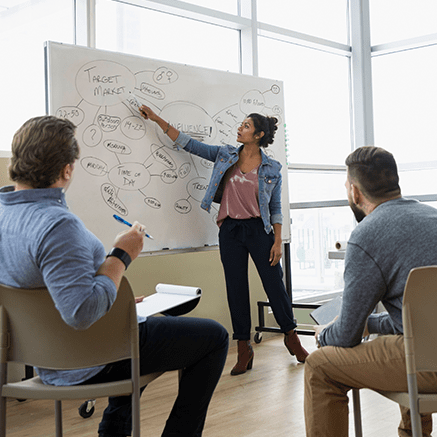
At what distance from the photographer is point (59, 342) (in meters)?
1.29

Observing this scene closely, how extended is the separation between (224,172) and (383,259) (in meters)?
1.81

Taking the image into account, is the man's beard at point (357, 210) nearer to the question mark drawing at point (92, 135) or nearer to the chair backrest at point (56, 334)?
the chair backrest at point (56, 334)

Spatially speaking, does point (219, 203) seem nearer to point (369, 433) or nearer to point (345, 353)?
point (369, 433)

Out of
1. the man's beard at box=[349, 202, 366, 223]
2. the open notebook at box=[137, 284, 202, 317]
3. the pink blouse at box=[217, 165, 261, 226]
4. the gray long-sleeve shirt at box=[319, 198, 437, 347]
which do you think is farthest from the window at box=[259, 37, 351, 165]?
the gray long-sleeve shirt at box=[319, 198, 437, 347]

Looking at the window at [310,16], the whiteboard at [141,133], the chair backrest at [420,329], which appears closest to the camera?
the chair backrest at [420,329]

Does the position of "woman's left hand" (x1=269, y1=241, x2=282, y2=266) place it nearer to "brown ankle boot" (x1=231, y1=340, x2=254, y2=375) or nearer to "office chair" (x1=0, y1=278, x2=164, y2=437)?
"brown ankle boot" (x1=231, y1=340, x2=254, y2=375)

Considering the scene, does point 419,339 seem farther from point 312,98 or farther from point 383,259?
point 312,98

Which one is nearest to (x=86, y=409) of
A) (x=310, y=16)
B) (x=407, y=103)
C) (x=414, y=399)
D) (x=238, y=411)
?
(x=238, y=411)

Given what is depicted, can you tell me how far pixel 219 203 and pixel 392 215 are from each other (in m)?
1.87

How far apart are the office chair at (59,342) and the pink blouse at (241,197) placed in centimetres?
181

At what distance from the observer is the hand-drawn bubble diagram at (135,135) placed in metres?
2.71

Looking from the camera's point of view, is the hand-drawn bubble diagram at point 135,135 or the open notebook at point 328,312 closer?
the open notebook at point 328,312

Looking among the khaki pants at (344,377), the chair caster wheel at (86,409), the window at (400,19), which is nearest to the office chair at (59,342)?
the khaki pants at (344,377)

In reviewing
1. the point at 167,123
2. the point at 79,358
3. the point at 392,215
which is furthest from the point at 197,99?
the point at 79,358
